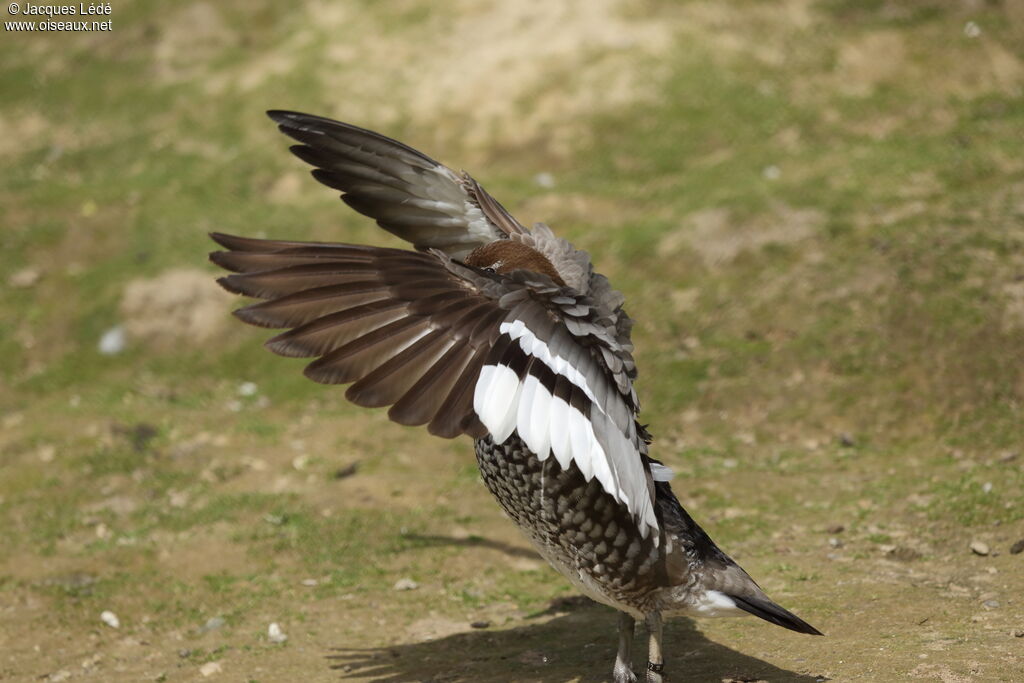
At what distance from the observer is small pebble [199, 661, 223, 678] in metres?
6.99

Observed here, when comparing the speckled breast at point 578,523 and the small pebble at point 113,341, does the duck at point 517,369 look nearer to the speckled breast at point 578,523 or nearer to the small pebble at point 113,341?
the speckled breast at point 578,523

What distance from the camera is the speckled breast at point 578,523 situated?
5594 millimetres

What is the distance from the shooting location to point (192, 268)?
1393 cm

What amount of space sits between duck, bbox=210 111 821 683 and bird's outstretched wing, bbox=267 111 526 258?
2cm

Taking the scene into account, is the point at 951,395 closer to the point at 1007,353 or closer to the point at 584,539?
the point at 1007,353

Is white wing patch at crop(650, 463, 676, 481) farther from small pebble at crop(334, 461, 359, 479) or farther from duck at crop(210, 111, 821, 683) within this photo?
small pebble at crop(334, 461, 359, 479)

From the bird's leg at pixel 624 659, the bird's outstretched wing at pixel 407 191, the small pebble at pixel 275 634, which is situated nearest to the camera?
the bird's leg at pixel 624 659

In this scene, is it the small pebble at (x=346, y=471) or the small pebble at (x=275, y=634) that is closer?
A: the small pebble at (x=275, y=634)

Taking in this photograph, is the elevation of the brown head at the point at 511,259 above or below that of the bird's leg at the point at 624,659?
above

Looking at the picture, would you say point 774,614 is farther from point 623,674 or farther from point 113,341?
point 113,341

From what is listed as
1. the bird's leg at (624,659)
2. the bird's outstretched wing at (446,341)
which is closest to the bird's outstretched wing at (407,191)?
the bird's outstretched wing at (446,341)

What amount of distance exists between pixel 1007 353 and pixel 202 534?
7.41 metres

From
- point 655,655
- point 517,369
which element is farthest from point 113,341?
point 517,369

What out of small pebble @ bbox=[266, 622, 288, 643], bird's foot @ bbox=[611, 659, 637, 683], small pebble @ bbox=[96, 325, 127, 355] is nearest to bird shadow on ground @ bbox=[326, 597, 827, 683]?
bird's foot @ bbox=[611, 659, 637, 683]
